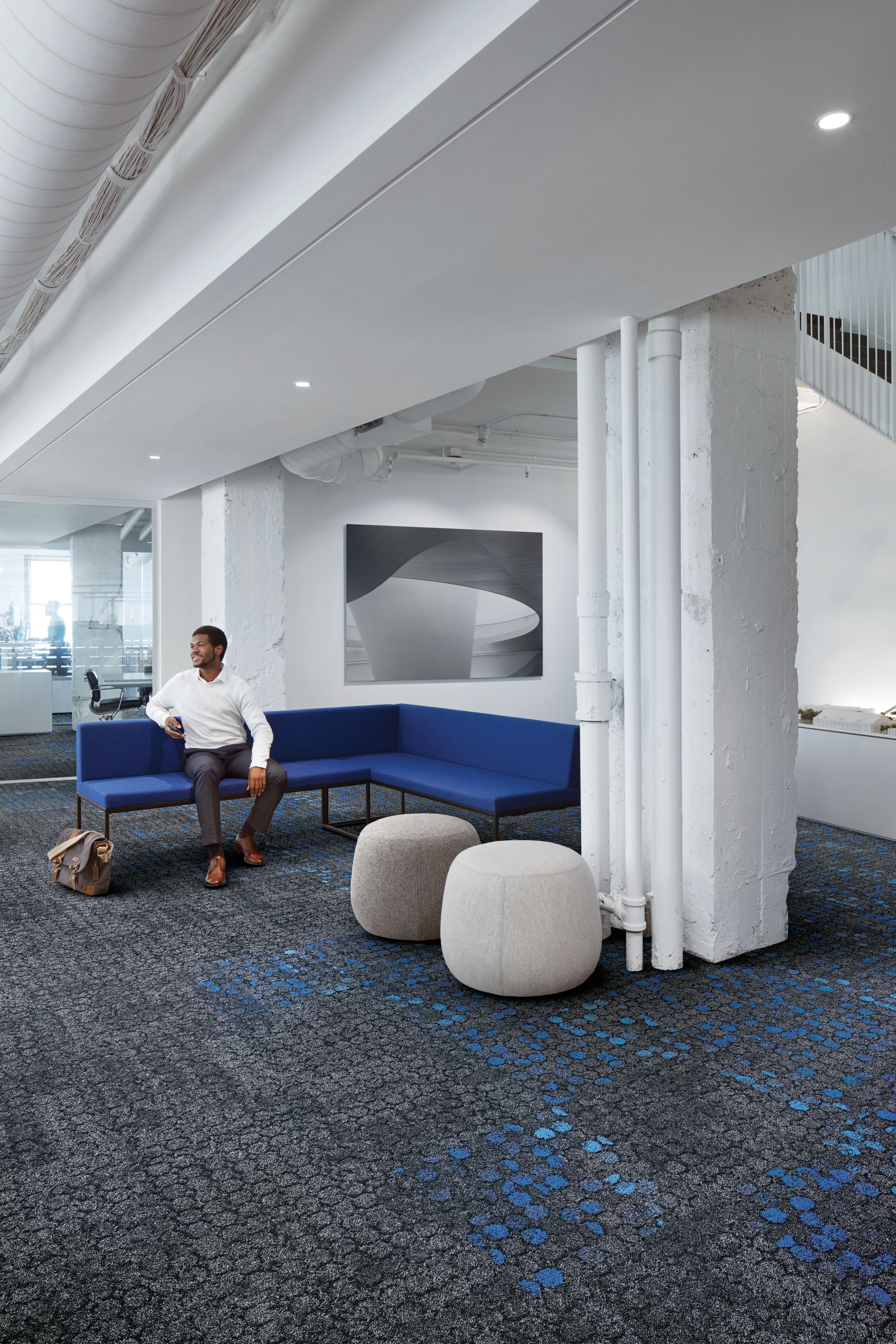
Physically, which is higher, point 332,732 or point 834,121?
point 834,121

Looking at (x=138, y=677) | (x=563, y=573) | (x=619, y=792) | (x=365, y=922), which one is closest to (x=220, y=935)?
(x=365, y=922)

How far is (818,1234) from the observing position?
6.73ft

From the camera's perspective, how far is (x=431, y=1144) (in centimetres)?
243

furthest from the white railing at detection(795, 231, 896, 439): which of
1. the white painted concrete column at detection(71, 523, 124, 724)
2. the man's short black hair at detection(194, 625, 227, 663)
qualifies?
the white painted concrete column at detection(71, 523, 124, 724)

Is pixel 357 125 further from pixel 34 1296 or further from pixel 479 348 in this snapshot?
pixel 34 1296

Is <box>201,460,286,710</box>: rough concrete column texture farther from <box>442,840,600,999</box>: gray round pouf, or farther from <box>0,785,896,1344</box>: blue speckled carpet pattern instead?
<box>442,840,600,999</box>: gray round pouf

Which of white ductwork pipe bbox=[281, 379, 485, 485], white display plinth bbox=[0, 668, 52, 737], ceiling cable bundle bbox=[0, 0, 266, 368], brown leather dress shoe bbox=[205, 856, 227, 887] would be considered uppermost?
white ductwork pipe bbox=[281, 379, 485, 485]

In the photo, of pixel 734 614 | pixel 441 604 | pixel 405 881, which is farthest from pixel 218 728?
pixel 441 604

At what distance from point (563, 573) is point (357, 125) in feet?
27.1

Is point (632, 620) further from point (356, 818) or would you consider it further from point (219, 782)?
point (356, 818)

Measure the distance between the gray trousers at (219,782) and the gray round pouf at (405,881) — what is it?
1.31 metres

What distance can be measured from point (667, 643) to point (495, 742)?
7.61 feet

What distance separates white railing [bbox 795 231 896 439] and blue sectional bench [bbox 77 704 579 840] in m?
2.92

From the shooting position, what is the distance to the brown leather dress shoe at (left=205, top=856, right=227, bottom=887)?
4855 mm
